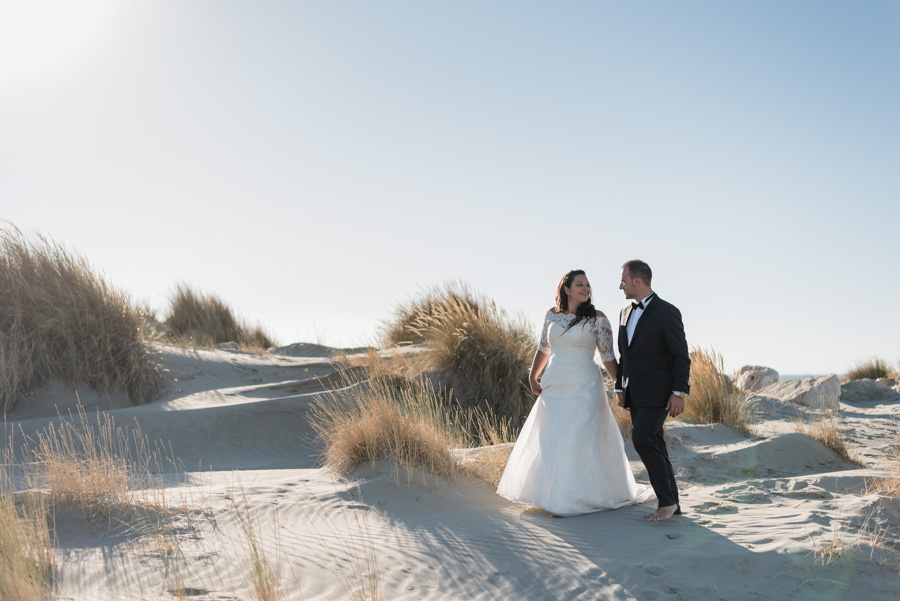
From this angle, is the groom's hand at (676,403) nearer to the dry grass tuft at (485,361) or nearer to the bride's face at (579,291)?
the bride's face at (579,291)

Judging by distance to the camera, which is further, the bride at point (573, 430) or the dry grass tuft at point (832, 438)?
the dry grass tuft at point (832, 438)

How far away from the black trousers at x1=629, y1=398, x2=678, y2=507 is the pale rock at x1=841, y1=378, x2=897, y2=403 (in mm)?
11169

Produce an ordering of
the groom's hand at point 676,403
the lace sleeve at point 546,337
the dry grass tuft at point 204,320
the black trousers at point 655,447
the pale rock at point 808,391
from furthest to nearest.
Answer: the dry grass tuft at point 204,320, the pale rock at point 808,391, the lace sleeve at point 546,337, the black trousers at point 655,447, the groom's hand at point 676,403

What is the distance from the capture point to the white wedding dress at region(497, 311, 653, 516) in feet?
16.2

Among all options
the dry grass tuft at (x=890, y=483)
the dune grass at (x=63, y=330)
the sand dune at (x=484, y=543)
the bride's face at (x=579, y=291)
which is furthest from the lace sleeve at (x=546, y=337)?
the dune grass at (x=63, y=330)

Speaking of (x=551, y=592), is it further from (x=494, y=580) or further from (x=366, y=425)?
(x=366, y=425)

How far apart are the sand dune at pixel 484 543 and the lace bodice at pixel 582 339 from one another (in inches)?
46.4

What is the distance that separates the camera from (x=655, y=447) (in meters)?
4.73

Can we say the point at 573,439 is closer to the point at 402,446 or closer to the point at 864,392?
the point at 402,446

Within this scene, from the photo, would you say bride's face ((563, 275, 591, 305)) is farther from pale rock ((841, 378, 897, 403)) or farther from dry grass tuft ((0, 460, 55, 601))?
pale rock ((841, 378, 897, 403))

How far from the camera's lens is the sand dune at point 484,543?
146 inches

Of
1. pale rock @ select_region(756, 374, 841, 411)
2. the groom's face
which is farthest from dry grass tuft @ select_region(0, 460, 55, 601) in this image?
pale rock @ select_region(756, 374, 841, 411)

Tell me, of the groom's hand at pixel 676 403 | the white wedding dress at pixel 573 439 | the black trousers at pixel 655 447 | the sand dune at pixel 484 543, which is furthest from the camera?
the white wedding dress at pixel 573 439

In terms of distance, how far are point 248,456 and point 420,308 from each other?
21.3 feet
